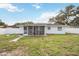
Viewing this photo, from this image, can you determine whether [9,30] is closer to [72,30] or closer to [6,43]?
[6,43]

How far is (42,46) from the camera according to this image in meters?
8.58

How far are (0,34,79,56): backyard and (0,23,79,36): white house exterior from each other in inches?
6.0

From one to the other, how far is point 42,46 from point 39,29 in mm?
599

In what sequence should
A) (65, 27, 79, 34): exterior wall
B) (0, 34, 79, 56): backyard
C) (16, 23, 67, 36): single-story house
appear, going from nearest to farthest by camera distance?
(0, 34, 79, 56): backyard < (65, 27, 79, 34): exterior wall < (16, 23, 67, 36): single-story house

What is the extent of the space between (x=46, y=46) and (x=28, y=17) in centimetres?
94

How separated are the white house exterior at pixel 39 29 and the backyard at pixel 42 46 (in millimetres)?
151

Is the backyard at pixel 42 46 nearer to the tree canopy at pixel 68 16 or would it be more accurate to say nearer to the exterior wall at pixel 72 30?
the exterior wall at pixel 72 30

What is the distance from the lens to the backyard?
845 cm

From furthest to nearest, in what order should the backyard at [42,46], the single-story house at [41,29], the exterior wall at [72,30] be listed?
the single-story house at [41,29] → the exterior wall at [72,30] → the backyard at [42,46]

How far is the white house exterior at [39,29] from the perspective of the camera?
8664 millimetres

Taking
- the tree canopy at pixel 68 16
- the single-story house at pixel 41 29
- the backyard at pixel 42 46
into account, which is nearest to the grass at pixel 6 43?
the backyard at pixel 42 46

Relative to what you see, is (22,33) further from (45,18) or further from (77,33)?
(77,33)

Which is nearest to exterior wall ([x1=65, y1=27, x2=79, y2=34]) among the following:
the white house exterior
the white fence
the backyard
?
the white house exterior

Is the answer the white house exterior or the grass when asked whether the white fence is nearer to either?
the white house exterior
